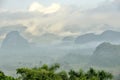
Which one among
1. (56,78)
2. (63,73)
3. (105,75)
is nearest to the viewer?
(56,78)

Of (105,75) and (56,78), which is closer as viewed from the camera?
(56,78)

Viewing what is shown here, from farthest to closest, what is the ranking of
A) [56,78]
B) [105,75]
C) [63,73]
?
[105,75] < [63,73] < [56,78]

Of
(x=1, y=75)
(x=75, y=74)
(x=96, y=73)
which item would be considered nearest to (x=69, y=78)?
(x=75, y=74)

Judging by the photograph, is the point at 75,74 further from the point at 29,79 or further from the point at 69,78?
the point at 29,79

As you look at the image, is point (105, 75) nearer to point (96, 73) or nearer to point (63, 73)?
point (96, 73)

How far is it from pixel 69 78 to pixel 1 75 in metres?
29.2

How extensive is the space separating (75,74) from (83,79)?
1407 centimetres

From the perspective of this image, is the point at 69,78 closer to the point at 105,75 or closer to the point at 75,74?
the point at 75,74

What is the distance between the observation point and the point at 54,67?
391 feet

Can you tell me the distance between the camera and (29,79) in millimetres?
103188

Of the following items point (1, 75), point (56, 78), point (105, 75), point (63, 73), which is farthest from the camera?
point (105, 75)

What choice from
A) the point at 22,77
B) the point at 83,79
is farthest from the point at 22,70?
the point at 83,79

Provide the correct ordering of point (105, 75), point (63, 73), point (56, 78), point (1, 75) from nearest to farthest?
1. point (1, 75)
2. point (56, 78)
3. point (63, 73)
4. point (105, 75)

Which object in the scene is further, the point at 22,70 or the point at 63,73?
the point at 63,73
